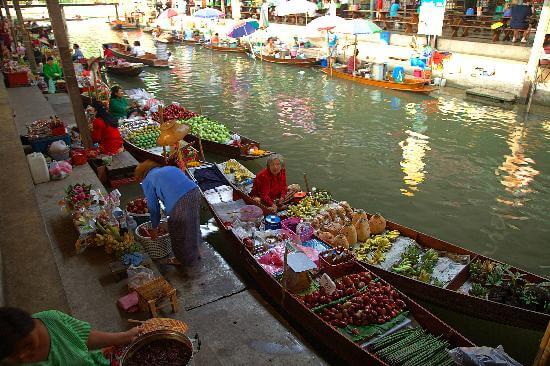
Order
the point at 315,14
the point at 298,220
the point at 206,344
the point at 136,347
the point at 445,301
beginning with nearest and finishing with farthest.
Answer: the point at 136,347, the point at 206,344, the point at 445,301, the point at 298,220, the point at 315,14

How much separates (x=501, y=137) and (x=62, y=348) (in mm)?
13371

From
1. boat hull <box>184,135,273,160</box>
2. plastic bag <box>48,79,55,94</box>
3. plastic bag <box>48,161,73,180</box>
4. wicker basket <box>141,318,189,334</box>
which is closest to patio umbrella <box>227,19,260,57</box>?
plastic bag <box>48,79,55,94</box>

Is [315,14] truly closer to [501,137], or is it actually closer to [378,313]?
[501,137]

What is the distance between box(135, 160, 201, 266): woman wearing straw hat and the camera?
205 inches

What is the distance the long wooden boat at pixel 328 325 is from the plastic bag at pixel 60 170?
3.82 m

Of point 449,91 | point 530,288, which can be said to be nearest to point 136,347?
point 530,288

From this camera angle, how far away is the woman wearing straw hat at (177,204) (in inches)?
205

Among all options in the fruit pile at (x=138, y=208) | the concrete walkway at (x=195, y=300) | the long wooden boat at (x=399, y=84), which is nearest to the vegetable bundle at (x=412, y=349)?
A: the concrete walkway at (x=195, y=300)

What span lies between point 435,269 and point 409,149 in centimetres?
675

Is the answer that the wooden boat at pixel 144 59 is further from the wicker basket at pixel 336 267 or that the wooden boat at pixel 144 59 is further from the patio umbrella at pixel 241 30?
the wicker basket at pixel 336 267

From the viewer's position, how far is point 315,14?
27.8 m

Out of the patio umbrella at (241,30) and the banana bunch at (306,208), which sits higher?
the patio umbrella at (241,30)

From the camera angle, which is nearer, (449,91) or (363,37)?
(449,91)

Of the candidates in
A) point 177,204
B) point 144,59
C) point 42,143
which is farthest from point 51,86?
point 177,204
